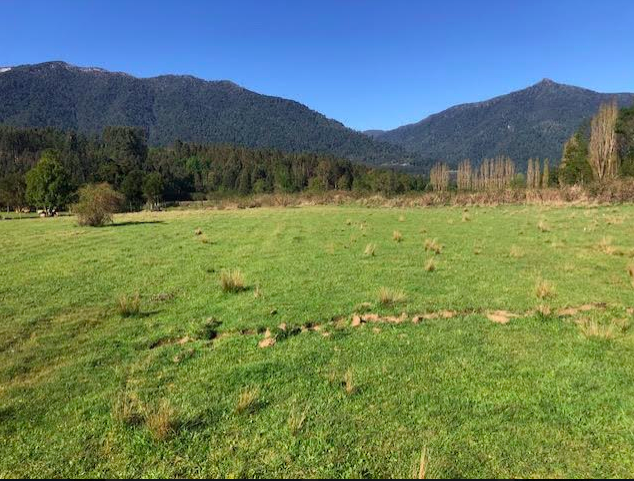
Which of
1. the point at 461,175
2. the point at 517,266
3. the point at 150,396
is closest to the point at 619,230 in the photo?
the point at 517,266

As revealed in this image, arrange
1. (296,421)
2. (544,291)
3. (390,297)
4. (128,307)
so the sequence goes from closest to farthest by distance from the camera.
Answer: (296,421) < (390,297) < (128,307) < (544,291)

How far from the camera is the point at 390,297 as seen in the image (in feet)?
30.3

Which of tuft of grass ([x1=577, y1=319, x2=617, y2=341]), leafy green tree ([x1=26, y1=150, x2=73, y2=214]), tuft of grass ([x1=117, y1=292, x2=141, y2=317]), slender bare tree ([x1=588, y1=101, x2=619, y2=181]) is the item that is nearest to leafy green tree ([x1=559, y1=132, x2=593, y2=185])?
slender bare tree ([x1=588, y1=101, x2=619, y2=181])

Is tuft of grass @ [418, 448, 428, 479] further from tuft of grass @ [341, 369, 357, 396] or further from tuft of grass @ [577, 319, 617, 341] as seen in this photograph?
tuft of grass @ [577, 319, 617, 341]

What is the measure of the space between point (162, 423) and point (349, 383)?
7.02 ft

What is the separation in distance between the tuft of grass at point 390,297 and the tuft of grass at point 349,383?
3.36m

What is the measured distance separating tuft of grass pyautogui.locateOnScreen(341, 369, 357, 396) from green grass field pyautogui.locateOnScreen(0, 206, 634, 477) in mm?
30

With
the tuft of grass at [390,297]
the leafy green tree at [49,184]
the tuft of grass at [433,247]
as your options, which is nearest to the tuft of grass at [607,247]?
the tuft of grass at [433,247]

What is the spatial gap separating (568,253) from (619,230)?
7505 mm

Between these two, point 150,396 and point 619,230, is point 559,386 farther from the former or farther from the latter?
point 619,230

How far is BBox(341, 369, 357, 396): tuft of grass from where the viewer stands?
5.43 m

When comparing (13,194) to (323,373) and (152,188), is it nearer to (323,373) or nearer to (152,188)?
(152,188)

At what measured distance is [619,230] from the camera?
20.6 m

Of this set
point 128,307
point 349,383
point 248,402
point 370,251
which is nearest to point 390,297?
point 349,383
